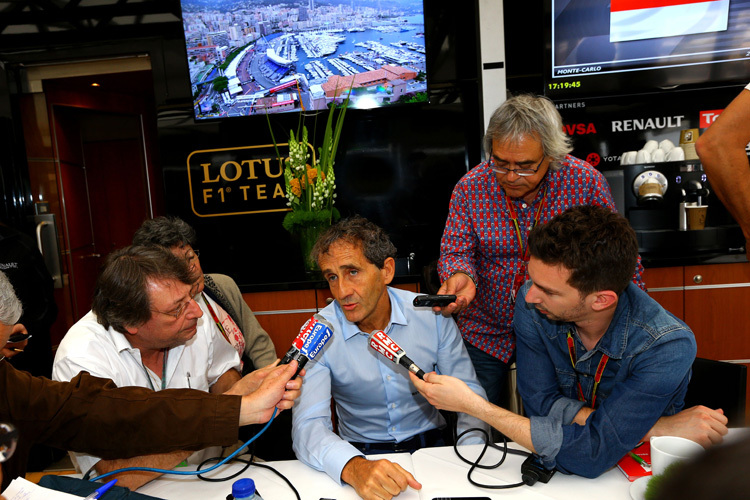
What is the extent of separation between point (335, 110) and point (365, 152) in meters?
0.39

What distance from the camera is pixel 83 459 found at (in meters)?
1.63

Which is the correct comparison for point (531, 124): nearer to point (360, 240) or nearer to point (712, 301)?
point (360, 240)

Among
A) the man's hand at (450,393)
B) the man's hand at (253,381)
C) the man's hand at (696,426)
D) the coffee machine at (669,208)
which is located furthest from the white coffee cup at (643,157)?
the man's hand at (253,381)

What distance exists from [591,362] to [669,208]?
7.67 ft

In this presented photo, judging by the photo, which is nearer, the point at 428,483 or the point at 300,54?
the point at 428,483

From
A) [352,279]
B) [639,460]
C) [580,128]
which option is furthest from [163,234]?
[580,128]

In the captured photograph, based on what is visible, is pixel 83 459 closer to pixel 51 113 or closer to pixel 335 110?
pixel 335 110

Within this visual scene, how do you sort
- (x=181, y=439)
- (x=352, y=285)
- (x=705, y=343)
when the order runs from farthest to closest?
1. (x=705, y=343)
2. (x=352, y=285)
3. (x=181, y=439)

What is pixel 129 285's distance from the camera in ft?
5.70

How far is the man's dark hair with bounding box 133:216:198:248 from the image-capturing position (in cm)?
254

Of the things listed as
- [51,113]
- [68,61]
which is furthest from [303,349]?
[51,113]

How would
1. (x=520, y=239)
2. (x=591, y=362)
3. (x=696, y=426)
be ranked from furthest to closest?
(x=520, y=239) < (x=591, y=362) < (x=696, y=426)

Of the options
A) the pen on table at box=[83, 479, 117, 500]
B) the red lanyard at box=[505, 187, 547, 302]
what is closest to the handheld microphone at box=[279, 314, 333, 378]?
the pen on table at box=[83, 479, 117, 500]

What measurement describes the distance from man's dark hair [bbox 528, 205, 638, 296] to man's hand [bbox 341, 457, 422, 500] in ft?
2.34
